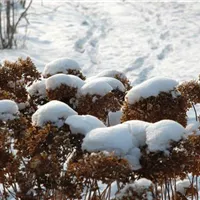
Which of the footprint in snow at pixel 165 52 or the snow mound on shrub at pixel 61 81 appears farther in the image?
the footprint in snow at pixel 165 52

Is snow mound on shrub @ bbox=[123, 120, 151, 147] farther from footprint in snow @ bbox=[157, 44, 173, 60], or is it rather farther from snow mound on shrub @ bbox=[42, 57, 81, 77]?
footprint in snow @ bbox=[157, 44, 173, 60]

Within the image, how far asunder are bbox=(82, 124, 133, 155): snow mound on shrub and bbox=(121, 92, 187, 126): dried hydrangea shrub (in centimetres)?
31

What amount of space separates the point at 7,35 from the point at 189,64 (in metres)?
2.78

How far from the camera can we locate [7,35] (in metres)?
7.79

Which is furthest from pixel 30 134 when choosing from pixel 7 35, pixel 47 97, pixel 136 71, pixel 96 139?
pixel 7 35

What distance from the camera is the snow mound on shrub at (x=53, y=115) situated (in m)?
2.06

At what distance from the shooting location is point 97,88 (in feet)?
7.82

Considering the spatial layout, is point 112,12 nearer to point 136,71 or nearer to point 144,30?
point 144,30

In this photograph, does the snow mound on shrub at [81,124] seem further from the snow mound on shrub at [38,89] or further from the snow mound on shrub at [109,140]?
the snow mound on shrub at [38,89]

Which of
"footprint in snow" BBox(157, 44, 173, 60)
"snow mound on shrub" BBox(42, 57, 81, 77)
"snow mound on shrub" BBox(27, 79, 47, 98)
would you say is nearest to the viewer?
"snow mound on shrub" BBox(27, 79, 47, 98)

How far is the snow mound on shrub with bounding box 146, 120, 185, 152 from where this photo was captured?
73.8 inches

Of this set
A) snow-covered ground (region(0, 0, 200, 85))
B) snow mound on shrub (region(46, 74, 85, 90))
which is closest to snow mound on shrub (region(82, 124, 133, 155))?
snow mound on shrub (region(46, 74, 85, 90))

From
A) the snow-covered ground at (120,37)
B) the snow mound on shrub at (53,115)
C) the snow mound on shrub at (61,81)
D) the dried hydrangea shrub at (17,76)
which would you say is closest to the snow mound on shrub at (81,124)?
the snow mound on shrub at (53,115)

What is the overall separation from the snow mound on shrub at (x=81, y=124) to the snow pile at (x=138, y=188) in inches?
11.2
